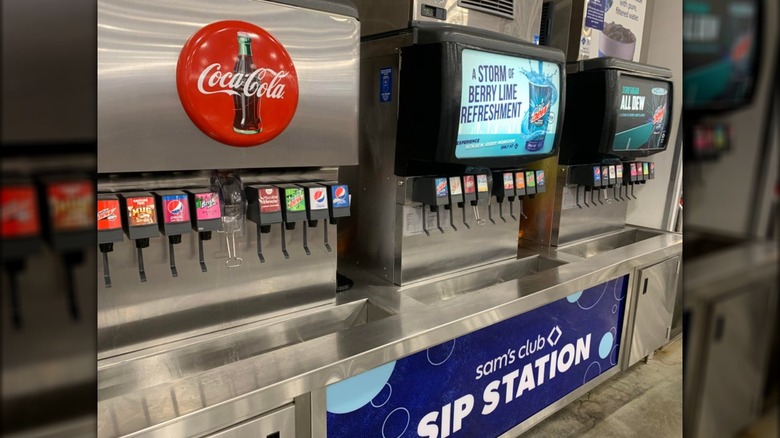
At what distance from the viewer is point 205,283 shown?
4.74 feet

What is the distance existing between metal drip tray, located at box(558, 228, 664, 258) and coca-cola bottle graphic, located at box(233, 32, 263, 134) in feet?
5.75

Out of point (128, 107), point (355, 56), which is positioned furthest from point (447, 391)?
point (128, 107)

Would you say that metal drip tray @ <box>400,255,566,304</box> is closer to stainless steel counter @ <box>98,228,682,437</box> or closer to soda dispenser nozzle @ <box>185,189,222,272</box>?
stainless steel counter @ <box>98,228,682,437</box>

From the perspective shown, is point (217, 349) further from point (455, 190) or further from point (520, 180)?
point (520, 180)

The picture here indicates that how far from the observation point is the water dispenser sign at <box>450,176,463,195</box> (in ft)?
6.09

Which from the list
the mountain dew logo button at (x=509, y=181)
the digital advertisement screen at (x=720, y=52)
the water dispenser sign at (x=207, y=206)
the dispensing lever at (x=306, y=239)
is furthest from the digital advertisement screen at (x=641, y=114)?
the digital advertisement screen at (x=720, y=52)

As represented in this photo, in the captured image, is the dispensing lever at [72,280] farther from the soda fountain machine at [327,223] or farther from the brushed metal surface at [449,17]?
the brushed metal surface at [449,17]

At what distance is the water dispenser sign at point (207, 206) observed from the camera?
4.28 ft

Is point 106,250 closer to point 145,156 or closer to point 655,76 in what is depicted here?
point 145,156

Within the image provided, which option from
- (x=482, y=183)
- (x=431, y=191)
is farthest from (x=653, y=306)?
(x=431, y=191)

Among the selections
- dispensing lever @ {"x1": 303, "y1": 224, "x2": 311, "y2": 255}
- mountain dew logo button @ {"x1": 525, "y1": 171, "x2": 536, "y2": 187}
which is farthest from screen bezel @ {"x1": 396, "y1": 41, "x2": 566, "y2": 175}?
dispensing lever @ {"x1": 303, "y1": 224, "x2": 311, "y2": 255}

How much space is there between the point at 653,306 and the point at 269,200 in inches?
89.8

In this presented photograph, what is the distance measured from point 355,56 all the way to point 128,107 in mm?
632

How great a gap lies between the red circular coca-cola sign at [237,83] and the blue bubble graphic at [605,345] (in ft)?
6.37
